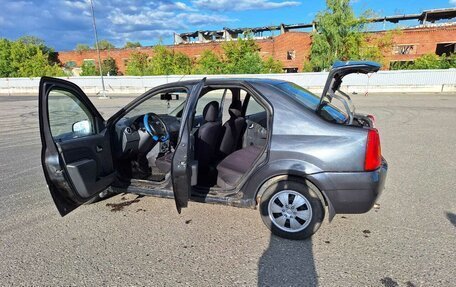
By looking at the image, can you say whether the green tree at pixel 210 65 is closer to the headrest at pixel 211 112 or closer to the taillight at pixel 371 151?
the headrest at pixel 211 112

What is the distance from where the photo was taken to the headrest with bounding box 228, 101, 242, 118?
414 cm

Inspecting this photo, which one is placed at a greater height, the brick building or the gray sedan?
the brick building

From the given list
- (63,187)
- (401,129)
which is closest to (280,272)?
(63,187)

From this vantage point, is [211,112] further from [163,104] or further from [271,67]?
[271,67]

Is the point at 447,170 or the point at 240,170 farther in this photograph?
the point at 447,170

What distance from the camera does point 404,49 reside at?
37656mm


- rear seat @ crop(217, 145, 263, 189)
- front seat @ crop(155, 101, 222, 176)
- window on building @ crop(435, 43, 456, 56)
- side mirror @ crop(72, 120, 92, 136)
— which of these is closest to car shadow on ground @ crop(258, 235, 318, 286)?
rear seat @ crop(217, 145, 263, 189)

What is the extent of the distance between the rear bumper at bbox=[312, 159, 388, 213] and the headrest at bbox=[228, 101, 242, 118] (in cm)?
168

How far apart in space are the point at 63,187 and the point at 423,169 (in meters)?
5.41

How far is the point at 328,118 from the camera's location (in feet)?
9.67

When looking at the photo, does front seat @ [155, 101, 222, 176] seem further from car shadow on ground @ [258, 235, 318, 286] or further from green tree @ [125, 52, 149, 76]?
green tree @ [125, 52, 149, 76]

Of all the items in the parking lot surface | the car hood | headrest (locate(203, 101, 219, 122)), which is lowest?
the parking lot surface

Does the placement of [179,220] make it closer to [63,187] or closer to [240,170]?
[240,170]

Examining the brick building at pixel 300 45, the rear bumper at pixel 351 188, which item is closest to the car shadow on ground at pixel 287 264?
the rear bumper at pixel 351 188
